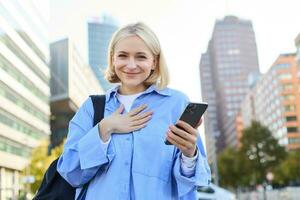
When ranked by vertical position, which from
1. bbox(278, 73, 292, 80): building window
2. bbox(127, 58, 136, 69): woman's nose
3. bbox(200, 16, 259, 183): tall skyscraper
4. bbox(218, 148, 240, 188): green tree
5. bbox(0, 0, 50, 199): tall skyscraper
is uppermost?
bbox(200, 16, 259, 183): tall skyscraper

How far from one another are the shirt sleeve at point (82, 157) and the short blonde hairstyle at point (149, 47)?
1.12ft

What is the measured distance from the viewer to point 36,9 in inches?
1876

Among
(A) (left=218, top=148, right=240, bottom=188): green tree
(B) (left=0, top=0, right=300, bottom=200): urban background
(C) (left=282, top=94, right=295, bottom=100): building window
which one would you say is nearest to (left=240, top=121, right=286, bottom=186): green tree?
(B) (left=0, top=0, right=300, bottom=200): urban background

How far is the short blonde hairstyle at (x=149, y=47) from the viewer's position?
6.51ft

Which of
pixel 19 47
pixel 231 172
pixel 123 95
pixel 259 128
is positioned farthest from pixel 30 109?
pixel 123 95

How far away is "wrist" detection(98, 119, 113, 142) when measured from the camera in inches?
73.9

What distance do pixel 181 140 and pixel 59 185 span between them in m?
0.60

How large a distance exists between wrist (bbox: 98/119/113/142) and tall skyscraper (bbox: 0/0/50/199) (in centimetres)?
3688

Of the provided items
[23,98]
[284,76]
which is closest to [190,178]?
[23,98]

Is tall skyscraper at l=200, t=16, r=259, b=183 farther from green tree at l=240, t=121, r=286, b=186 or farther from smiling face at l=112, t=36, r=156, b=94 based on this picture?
smiling face at l=112, t=36, r=156, b=94

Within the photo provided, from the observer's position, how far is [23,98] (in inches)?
1895

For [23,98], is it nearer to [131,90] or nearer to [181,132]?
[131,90]

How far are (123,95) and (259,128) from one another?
54.7 meters

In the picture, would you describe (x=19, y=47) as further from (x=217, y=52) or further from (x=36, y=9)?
(x=217, y=52)
